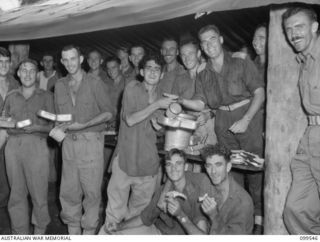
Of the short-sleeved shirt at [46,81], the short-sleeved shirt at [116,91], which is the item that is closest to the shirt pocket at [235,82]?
the short-sleeved shirt at [116,91]

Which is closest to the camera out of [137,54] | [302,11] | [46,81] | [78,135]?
[302,11]

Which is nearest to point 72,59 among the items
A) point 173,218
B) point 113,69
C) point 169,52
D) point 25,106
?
point 25,106

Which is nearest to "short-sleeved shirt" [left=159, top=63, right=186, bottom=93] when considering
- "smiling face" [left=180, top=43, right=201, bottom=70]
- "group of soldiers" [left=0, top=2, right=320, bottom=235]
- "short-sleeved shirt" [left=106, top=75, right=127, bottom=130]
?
"group of soldiers" [left=0, top=2, right=320, bottom=235]

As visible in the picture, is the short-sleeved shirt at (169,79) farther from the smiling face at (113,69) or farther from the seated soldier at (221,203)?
the smiling face at (113,69)

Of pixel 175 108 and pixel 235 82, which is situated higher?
pixel 235 82

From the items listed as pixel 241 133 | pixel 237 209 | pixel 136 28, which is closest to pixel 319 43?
pixel 241 133

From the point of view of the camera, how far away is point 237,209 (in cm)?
340

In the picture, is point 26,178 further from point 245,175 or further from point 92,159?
point 245,175

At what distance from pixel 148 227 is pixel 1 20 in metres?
2.61

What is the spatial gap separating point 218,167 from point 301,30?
138 cm

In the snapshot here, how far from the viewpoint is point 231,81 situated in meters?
3.89

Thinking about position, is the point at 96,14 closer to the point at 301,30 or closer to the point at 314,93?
the point at 301,30

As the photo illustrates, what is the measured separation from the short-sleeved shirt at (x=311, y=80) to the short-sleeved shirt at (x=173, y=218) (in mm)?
1421

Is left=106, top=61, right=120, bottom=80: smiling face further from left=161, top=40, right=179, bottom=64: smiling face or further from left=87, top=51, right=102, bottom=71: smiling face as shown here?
left=161, top=40, right=179, bottom=64: smiling face
